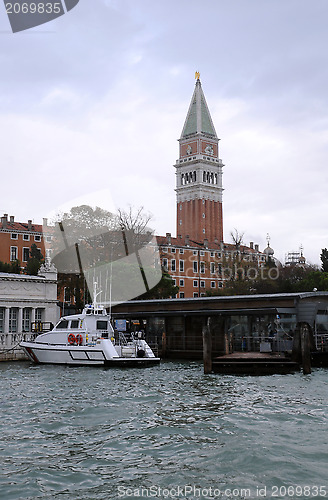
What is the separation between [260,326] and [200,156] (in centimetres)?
9622

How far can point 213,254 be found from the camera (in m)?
103

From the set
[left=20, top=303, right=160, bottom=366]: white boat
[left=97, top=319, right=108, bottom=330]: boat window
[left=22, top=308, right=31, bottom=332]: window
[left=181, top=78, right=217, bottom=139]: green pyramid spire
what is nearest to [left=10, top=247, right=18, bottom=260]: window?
[left=22, top=308, right=31, bottom=332]: window

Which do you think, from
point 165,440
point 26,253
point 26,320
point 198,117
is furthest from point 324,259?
point 165,440

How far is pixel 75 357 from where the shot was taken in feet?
107

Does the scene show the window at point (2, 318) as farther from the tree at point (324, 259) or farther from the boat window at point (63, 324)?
the tree at point (324, 259)

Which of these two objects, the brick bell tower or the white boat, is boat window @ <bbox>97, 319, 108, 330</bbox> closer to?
the white boat

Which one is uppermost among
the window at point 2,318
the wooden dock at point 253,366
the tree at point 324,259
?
the tree at point 324,259

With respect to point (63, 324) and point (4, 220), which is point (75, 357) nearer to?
point (63, 324)

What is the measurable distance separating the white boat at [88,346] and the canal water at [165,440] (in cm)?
795

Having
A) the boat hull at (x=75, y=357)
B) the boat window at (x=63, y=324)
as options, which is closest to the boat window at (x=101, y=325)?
the boat window at (x=63, y=324)

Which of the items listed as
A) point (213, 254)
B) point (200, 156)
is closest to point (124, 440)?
point (213, 254)

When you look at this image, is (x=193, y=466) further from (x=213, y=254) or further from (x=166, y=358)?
(x=213, y=254)

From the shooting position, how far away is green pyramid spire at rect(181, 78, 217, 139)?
433ft

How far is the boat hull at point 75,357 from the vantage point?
→ 31.3 metres
